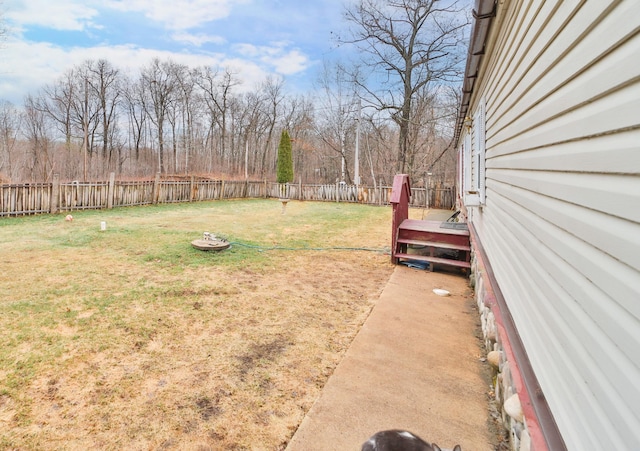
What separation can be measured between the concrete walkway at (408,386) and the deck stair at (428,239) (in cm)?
185

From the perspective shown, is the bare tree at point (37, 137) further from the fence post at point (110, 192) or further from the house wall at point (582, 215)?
the house wall at point (582, 215)

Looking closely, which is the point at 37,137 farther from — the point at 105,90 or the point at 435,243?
the point at 435,243

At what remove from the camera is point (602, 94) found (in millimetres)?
1043

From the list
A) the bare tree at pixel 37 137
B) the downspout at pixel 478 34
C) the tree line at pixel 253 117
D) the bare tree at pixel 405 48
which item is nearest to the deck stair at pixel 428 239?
the downspout at pixel 478 34

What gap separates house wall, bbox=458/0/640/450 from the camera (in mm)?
862

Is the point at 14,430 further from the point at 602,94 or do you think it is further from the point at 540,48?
the point at 540,48

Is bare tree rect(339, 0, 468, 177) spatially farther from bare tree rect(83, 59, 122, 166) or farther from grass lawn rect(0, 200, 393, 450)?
bare tree rect(83, 59, 122, 166)

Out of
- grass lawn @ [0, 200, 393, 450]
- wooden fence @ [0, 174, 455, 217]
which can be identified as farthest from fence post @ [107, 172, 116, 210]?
grass lawn @ [0, 200, 393, 450]

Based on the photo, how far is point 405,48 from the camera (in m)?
19.1

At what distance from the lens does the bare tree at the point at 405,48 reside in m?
17.5

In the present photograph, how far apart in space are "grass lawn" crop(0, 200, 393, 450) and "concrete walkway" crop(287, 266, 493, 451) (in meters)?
0.17

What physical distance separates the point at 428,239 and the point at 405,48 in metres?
Answer: 17.1

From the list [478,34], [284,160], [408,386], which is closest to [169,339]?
[408,386]

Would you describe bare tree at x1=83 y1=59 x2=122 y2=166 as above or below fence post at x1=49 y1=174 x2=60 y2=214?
above
